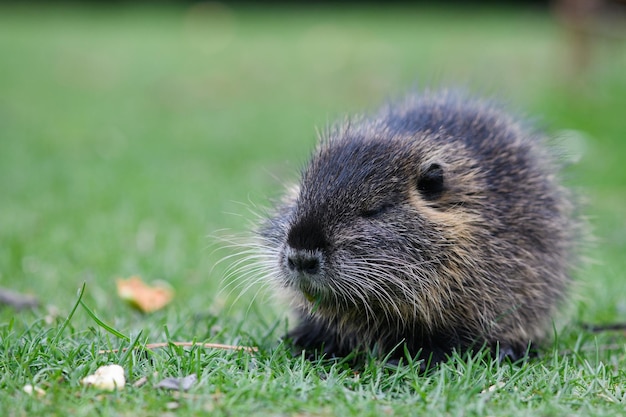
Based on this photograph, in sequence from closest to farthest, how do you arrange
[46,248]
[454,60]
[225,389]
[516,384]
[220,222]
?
1. [225,389]
2. [516,384]
3. [46,248]
4. [220,222]
5. [454,60]

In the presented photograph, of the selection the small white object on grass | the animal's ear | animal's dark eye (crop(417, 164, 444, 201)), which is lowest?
the small white object on grass

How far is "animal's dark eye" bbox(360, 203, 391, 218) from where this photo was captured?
3562 mm

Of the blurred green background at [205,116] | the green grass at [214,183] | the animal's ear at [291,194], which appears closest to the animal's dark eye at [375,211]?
the animal's ear at [291,194]

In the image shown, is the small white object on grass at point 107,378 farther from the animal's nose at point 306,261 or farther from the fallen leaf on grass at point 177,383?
the animal's nose at point 306,261

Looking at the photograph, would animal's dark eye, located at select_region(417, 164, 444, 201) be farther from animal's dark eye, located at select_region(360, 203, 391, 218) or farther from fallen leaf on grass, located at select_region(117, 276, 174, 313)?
fallen leaf on grass, located at select_region(117, 276, 174, 313)

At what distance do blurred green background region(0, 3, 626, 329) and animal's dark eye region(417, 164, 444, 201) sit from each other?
783 mm

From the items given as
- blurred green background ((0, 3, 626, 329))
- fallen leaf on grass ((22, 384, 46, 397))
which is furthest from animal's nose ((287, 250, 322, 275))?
fallen leaf on grass ((22, 384, 46, 397))

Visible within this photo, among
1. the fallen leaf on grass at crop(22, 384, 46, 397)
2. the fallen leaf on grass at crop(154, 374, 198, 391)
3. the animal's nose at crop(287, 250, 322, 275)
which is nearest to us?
the fallen leaf on grass at crop(22, 384, 46, 397)

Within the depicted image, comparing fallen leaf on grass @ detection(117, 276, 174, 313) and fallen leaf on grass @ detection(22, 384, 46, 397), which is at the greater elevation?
fallen leaf on grass @ detection(22, 384, 46, 397)

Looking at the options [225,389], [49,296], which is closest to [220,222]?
[49,296]

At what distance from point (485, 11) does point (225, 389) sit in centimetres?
2302

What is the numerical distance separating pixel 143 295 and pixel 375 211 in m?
1.63

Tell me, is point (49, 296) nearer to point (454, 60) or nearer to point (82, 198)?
point (82, 198)

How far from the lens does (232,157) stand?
920 cm
